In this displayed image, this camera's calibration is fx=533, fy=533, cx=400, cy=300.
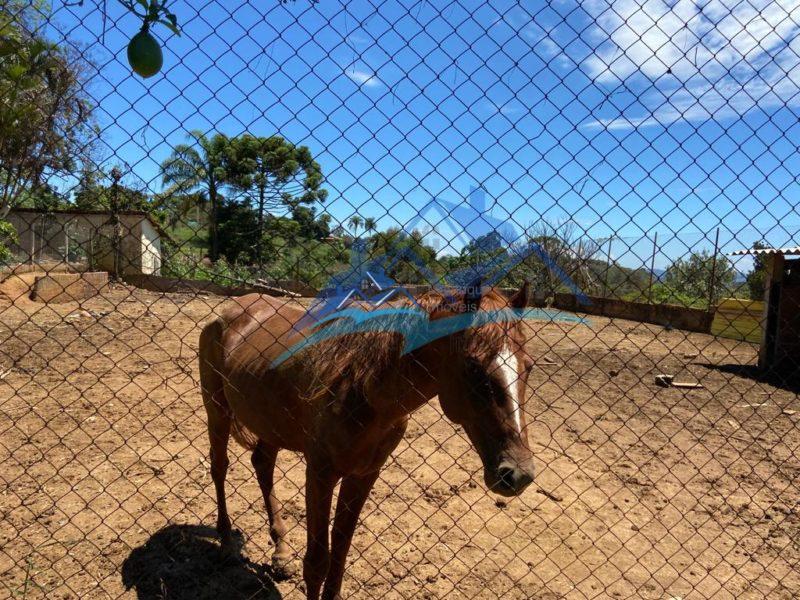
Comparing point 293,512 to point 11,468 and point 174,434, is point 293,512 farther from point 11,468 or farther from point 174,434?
point 11,468

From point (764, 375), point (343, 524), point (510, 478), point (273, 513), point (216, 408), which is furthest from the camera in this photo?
point (764, 375)

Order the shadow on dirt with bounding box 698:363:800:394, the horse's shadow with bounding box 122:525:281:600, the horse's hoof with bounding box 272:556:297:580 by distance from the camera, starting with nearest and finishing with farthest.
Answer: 1. the horse's shadow with bounding box 122:525:281:600
2. the horse's hoof with bounding box 272:556:297:580
3. the shadow on dirt with bounding box 698:363:800:394

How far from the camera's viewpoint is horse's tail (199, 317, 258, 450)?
3.60m

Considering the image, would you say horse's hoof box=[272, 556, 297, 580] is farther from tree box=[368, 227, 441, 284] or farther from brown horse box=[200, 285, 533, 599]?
tree box=[368, 227, 441, 284]

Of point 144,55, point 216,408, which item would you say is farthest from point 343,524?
point 144,55

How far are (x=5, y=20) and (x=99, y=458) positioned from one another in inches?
145

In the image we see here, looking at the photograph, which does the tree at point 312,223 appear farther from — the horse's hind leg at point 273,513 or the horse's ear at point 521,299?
the horse's hind leg at point 273,513

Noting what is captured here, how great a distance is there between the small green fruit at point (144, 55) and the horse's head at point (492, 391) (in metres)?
1.25

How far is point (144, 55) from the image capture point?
1.49 m

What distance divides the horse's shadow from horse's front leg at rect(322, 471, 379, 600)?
0.42 m

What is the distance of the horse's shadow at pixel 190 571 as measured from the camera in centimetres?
293

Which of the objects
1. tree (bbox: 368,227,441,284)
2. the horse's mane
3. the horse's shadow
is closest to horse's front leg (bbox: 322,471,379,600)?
the horse's shadow

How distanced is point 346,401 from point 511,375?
0.82 metres

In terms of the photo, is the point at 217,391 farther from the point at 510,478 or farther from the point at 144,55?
the point at 144,55
